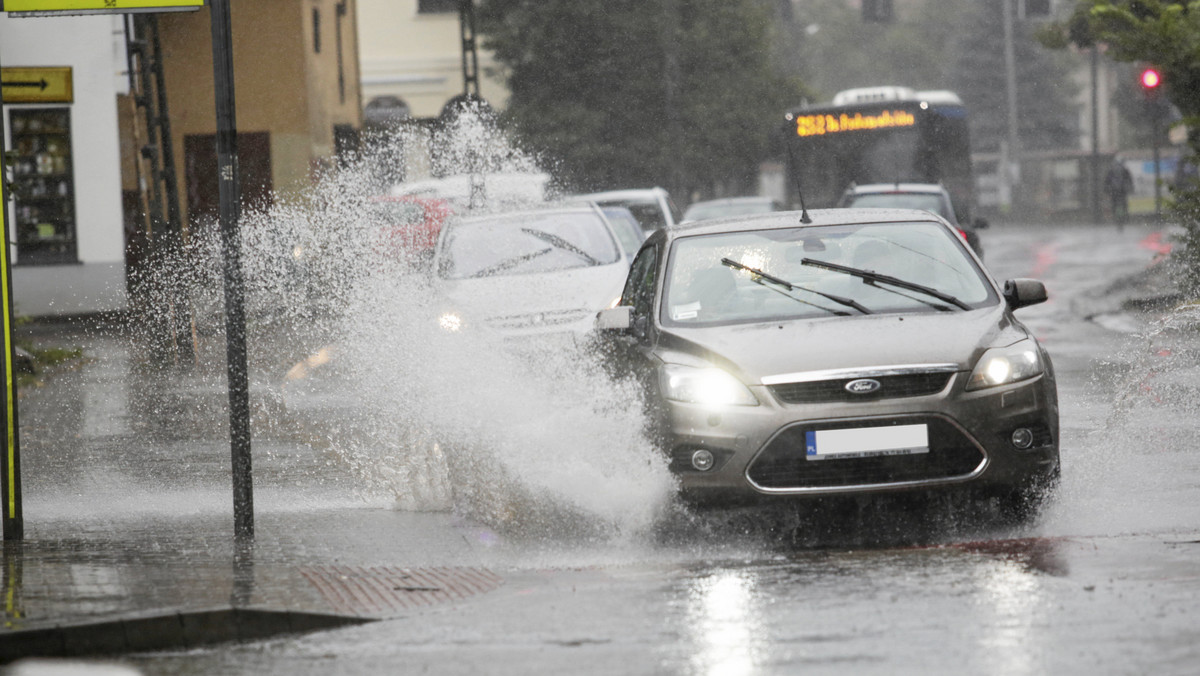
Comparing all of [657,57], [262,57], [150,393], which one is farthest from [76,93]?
[657,57]

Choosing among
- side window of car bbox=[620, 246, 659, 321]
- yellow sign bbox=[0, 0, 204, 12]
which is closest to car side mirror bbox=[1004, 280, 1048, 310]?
side window of car bbox=[620, 246, 659, 321]

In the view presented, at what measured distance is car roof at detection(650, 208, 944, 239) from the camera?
877 cm

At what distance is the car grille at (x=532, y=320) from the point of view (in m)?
12.9

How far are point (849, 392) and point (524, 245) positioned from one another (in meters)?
7.69

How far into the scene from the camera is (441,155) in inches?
1399

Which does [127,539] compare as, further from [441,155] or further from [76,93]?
[441,155]

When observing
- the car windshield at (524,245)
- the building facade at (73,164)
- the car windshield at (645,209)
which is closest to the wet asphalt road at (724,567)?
the car windshield at (524,245)

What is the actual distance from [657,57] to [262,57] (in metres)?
12.2

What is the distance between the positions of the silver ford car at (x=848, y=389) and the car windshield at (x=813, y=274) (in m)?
0.01

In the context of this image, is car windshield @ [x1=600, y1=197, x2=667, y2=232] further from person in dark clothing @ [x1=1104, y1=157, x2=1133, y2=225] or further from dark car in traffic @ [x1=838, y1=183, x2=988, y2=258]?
person in dark clothing @ [x1=1104, y1=157, x2=1133, y2=225]

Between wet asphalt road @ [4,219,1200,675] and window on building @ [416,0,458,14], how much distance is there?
46504 mm

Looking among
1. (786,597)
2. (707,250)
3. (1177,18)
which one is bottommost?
(786,597)

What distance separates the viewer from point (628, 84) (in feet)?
142

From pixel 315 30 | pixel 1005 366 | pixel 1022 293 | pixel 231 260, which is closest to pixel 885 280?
pixel 1022 293
